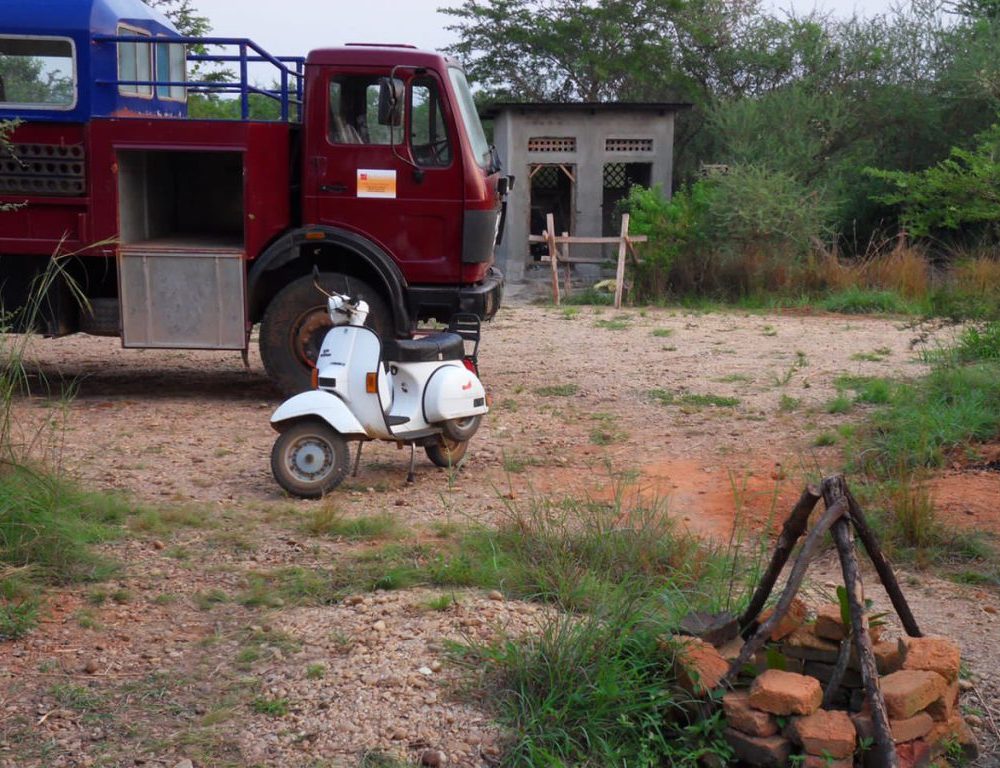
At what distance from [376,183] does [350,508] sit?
11.6ft

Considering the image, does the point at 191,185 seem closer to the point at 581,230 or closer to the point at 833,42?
the point at 581,230

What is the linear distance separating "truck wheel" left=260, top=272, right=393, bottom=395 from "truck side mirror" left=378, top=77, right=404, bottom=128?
1263mm

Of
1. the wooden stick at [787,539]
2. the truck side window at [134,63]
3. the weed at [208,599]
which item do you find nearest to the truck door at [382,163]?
the truck side window at [134,63]

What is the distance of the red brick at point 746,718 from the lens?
360cm

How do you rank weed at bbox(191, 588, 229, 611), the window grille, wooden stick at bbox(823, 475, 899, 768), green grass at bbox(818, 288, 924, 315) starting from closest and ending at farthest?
wooden stick at bbox(823, 475, 899, 768), weed at bbox(191, 588, 229, 611), green grass at bbox(818, 288, 924, 315), the window grille

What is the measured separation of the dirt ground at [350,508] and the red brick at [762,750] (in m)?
0.75

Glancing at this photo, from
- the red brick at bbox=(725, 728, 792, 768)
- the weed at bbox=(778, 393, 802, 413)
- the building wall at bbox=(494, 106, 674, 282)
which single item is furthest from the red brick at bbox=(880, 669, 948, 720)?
the building wall at bbox=(494, 106, 674, 282)

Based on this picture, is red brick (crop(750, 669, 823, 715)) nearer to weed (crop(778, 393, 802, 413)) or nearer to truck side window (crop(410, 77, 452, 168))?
weed (crop(778, 393, 802, 413))

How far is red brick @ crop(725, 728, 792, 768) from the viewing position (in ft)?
11.7

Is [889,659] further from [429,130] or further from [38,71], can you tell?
[38,71]

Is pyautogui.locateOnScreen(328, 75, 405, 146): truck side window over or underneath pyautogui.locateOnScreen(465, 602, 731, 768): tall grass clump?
over

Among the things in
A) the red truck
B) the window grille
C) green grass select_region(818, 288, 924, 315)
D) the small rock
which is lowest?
the small rock

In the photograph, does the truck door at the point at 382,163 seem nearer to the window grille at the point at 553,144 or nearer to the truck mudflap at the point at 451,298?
the truck mudflap at the point at 451,298

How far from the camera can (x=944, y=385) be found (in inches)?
351
